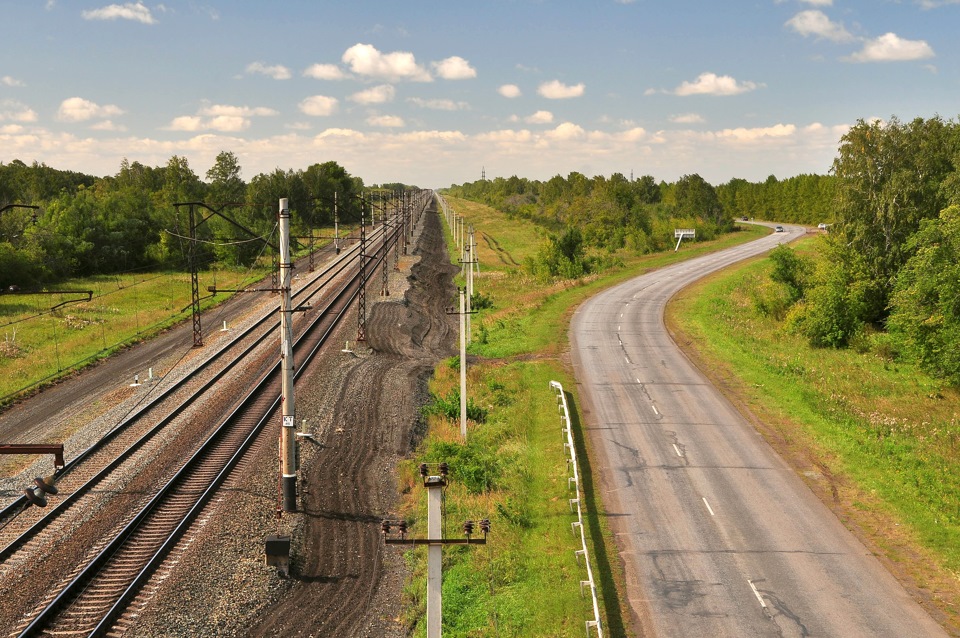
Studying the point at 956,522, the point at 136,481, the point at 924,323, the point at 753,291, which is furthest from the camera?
the point at 753,291

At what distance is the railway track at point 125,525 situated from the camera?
1742cm

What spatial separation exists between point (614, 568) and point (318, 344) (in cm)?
3087

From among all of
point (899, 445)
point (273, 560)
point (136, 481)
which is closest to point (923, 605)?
point (899, 445)

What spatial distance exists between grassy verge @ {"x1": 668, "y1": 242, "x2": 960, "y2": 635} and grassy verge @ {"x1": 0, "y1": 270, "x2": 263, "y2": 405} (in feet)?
98.2

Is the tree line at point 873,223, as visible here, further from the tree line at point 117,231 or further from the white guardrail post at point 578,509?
the tree line at point 117,231

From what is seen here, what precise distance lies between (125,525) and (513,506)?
38.3 feet

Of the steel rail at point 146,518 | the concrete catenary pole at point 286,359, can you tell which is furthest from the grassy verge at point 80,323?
the concrete catenary pole at point 286,359

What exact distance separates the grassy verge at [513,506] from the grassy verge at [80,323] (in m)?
17.6

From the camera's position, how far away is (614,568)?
1978 centimetres

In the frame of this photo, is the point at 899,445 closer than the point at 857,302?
Yes

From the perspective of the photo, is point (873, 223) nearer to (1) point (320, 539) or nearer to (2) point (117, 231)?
(1) point (320, 539)

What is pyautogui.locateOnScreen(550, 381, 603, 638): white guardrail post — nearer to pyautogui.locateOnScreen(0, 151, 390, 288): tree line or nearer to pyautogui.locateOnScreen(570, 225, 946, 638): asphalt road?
pyautogui.locateOnScreen(570, 225, 946, 638): asphalt road

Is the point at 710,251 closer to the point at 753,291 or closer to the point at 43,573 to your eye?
the point at 753,291

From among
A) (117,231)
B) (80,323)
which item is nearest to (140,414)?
(80,323)
